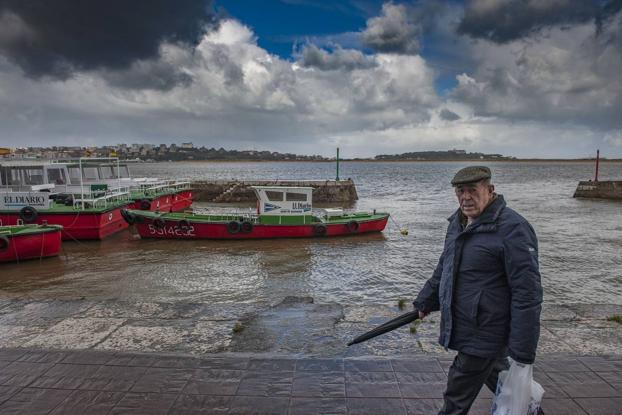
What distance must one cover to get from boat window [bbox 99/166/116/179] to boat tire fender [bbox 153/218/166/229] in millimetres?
9382

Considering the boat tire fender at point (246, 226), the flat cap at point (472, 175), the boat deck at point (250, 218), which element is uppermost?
the flat cap at point (472, 175)

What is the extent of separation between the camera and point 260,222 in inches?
730

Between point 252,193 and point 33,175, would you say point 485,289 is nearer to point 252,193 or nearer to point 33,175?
point 33,175

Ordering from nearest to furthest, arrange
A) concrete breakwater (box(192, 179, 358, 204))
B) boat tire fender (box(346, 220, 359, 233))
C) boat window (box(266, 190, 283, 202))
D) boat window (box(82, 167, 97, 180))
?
1. boat window (box(266, 190, 283, 202))
2. boat tire fender (box(346, 220, 359, 233))
3. boat window (box(82, 167, 97, 180))
4. concrete breakwater (box(192, 179, 358, 204))

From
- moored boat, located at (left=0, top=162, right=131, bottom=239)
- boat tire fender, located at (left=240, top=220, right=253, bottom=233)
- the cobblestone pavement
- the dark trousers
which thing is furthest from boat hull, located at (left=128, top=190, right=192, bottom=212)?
the dark trousers

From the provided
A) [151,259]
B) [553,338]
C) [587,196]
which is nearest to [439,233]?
[151,259]

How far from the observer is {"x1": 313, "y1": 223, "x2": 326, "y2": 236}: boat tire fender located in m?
18.8

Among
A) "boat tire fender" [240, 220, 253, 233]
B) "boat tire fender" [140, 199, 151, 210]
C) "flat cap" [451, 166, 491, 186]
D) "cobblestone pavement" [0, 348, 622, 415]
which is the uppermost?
"flat cap" [451, 166, 491, 186]

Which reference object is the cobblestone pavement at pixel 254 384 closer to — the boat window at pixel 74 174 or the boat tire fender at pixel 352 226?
the boat tire fender at pixel 352 226

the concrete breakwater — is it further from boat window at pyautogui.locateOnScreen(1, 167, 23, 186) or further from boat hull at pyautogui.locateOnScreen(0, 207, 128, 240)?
boat hull at pyautogui.locateOnScreen(0, 207, 128, 240)

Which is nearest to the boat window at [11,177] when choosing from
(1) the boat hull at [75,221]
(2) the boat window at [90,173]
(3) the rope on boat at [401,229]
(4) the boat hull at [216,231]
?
(1) the boat hull at [75,221]

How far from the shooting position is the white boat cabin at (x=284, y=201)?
18766 millimetres

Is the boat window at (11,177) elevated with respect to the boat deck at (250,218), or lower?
elevated

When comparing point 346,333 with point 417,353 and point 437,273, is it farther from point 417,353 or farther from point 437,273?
point 437,273
